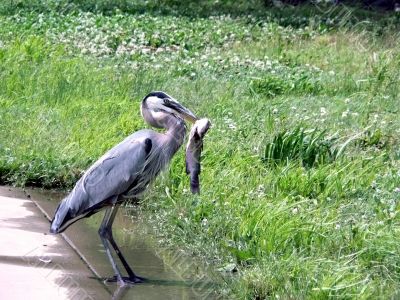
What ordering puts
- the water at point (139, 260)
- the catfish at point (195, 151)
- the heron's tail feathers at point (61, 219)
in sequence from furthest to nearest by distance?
the heron's tail feathers at point (61, 219)
the catfish at point (195, 151)
the water at point (139, 260)

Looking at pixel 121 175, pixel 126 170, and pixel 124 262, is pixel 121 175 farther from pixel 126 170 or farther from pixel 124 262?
pixel 124 262

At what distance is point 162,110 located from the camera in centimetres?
627

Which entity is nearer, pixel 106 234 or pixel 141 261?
pixel 106 234

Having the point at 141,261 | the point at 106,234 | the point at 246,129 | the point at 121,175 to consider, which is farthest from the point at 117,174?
the point at 246,129

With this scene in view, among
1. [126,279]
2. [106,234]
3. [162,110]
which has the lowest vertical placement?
[126,279]

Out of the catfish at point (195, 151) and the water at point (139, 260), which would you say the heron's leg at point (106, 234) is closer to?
the water at point (139, 260)

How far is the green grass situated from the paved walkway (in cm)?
77

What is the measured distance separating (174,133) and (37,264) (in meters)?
1.12

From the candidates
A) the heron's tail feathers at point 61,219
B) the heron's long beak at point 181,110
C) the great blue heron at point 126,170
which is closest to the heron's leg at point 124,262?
the great blue heron at point 126,170

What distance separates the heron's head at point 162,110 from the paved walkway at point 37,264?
3.16ft

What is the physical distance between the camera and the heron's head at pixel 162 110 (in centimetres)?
625

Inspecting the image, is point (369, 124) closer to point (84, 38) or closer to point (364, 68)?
point (364, 68)

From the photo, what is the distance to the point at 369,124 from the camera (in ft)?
29.7

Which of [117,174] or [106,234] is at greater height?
[117,174]
